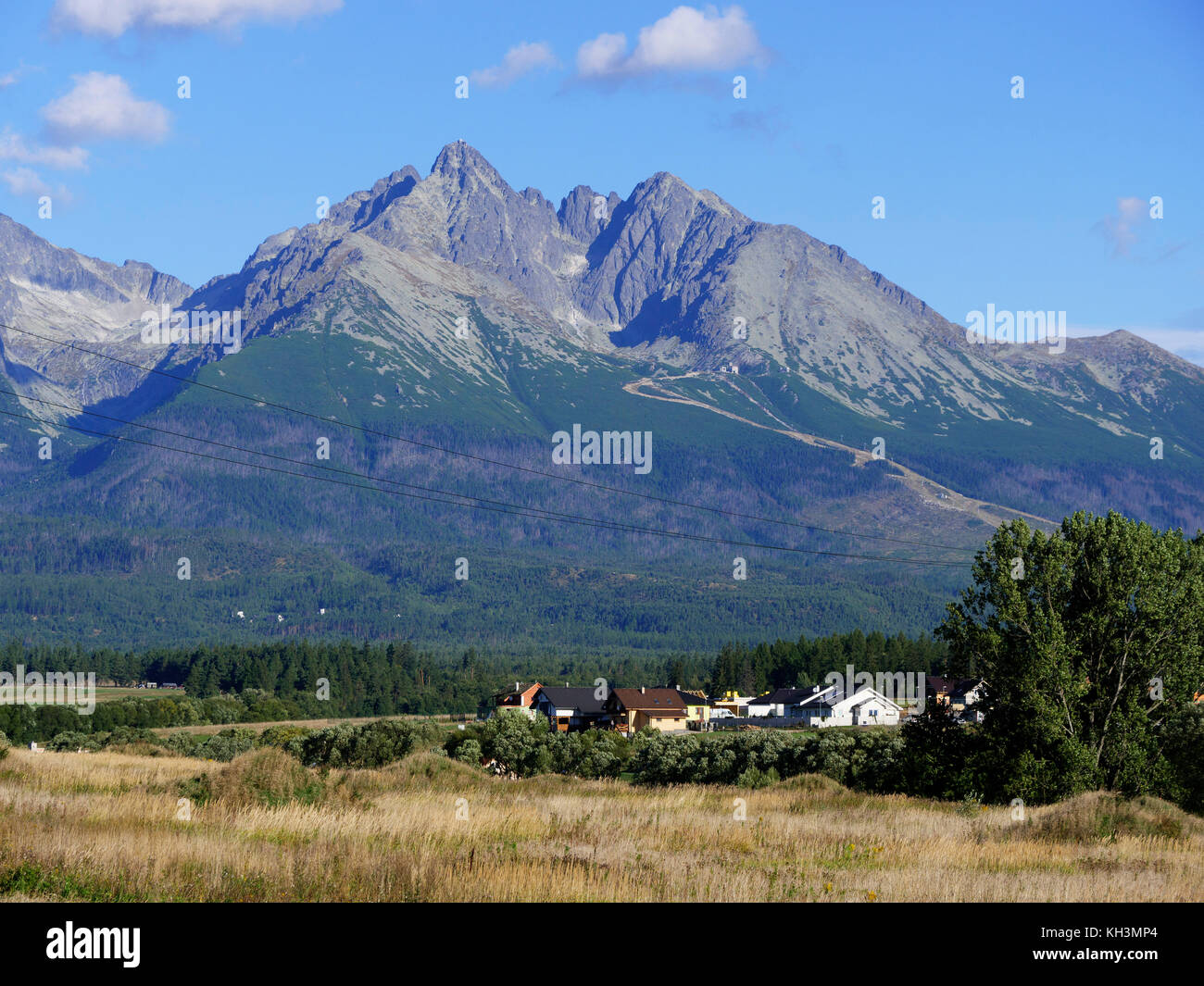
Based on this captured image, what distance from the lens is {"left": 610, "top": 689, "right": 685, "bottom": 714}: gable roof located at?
508ft

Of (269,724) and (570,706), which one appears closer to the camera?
(269,724)

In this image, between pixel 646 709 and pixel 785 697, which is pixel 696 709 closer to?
pixel 785 697

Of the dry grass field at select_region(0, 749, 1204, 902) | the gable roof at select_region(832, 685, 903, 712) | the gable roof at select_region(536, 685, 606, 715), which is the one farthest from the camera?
the gable roof at select_region(832, 685, 903, 712)

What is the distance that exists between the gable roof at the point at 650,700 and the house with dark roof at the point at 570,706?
3.00 metres

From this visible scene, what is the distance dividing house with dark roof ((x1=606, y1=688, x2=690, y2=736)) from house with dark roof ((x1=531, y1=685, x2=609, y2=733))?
1.78 meters

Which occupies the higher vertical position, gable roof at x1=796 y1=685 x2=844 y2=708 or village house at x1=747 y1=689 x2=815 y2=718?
gable roof at x1=796 y1=685 x2=844 y2=708

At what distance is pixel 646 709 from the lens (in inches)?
6058

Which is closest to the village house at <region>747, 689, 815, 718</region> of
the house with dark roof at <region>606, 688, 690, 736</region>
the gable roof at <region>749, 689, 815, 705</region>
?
the gable roof at <region>749, 689, 815, 705</region>

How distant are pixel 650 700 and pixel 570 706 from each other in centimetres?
1045

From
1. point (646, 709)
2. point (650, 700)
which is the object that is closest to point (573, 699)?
point (650, 700)

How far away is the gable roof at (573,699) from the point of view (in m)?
159

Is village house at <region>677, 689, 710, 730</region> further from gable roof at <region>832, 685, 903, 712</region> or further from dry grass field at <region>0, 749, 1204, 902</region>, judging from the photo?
dry grass field at <region>0, 749, 1204, 902</region>

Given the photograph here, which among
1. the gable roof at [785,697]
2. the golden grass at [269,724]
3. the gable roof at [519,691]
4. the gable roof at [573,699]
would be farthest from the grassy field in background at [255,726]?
the gable roof at [785,697]

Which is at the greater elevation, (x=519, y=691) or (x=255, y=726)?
(x=519, y=691)
